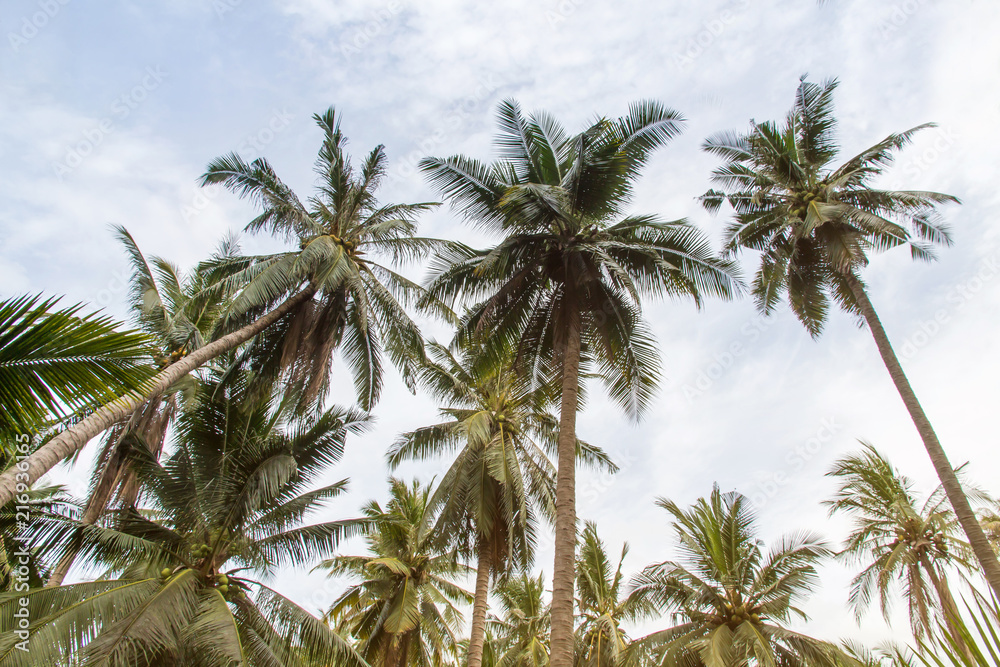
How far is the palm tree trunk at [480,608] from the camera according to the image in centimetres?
1584

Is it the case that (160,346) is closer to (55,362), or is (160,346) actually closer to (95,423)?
(95,423)

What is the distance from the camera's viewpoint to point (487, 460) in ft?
52.6

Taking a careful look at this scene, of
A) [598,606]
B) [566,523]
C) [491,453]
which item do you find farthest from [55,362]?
[598,606]

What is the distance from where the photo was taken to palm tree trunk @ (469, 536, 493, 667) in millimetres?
15836

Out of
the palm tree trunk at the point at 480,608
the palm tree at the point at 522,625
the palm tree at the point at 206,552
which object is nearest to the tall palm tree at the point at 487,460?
the palm tree trunk at the point at 480,608

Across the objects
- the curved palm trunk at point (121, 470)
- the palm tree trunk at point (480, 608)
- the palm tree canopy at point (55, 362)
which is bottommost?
the palm tree canopy at point (55, 362)

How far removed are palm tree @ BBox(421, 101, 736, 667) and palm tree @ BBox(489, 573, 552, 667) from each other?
42.9ft

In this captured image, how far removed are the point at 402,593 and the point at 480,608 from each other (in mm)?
3801

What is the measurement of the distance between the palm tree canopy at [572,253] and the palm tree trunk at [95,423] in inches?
192

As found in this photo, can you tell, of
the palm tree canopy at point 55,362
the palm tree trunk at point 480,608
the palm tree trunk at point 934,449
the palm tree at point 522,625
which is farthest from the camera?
the palm tree at point 522,625

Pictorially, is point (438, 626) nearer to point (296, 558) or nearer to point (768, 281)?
point (296, 558)

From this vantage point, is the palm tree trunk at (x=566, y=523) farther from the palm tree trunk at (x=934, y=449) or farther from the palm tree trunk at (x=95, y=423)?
the palm tree trunk at (x=934, y=449)

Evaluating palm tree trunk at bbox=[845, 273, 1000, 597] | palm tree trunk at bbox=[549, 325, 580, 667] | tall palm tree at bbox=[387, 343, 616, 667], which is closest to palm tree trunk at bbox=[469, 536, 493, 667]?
tall palm tree at bbox=[387, 343, 616, 667]

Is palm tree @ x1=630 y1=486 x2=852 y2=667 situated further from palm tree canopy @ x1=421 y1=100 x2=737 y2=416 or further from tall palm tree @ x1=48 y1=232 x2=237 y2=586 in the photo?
tall palm tree @ x1=48 y1=232 x2=237 y2=586
